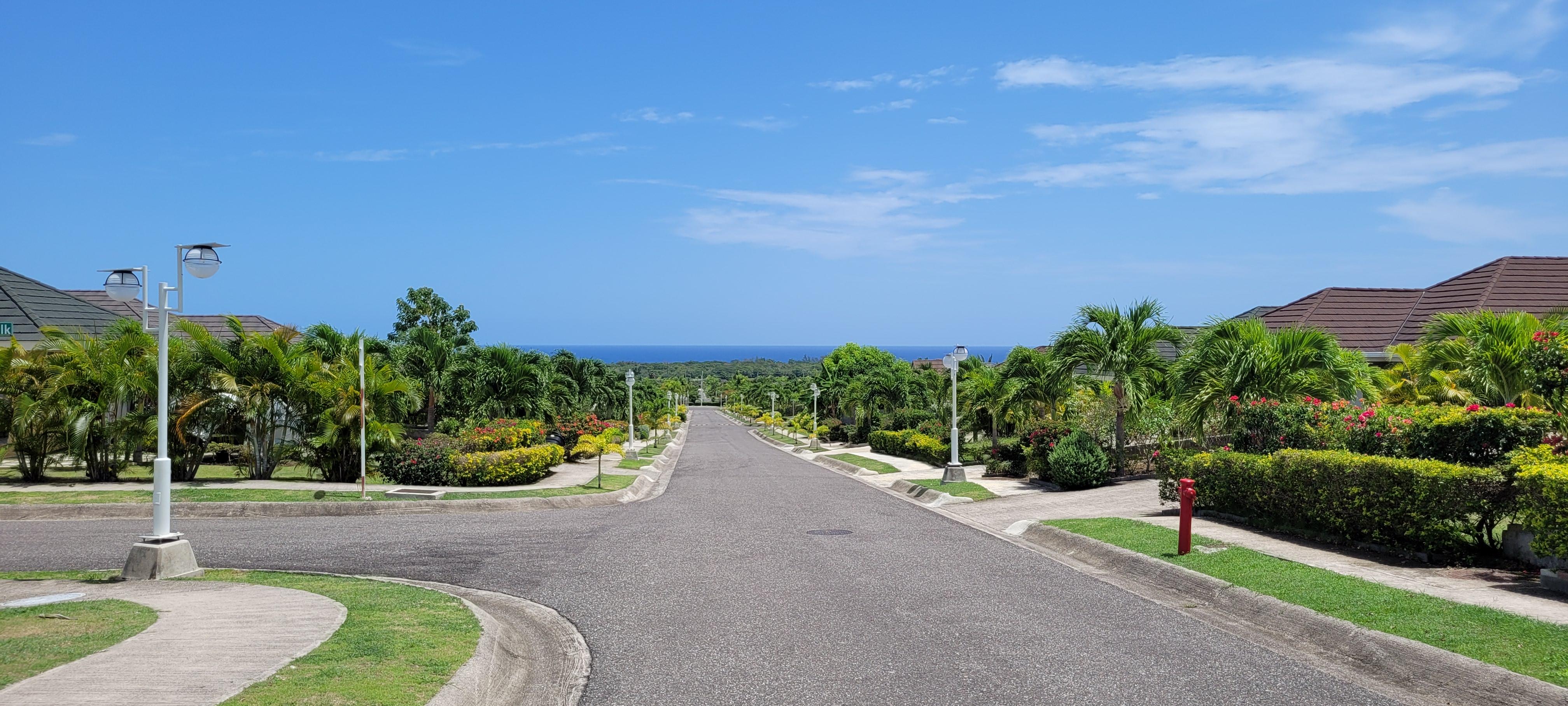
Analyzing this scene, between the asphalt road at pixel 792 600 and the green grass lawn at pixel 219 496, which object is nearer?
the asphalt road at pixel 792 600

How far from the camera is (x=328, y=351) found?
24.8 m

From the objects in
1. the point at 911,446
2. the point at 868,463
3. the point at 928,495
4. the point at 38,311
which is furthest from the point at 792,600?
the point at 38,311

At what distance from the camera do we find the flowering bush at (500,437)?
24078mm

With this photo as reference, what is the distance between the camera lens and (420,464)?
21.9m

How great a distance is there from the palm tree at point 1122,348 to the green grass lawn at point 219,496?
11.6m

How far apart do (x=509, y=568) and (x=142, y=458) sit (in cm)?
1851

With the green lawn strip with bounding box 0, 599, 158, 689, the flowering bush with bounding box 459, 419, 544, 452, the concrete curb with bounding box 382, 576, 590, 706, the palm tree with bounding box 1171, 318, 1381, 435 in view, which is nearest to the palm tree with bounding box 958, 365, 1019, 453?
the palm tree with bounding box 1171, 318, 1381, 435

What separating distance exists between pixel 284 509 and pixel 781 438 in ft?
170

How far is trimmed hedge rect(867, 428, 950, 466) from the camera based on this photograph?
34.6 metres

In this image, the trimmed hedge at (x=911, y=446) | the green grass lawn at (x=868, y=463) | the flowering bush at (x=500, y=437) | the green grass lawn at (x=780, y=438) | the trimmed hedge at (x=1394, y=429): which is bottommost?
the green grass lawn at (x=780, y=438)

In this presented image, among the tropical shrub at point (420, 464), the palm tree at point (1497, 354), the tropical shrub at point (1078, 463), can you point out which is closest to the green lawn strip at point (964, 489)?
the tropical shrub at point (1078, 463)

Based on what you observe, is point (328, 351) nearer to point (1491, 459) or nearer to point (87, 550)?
point (87, 550)

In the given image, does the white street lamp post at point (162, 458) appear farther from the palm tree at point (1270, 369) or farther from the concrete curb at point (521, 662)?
the palm tree at point (1270, 369)

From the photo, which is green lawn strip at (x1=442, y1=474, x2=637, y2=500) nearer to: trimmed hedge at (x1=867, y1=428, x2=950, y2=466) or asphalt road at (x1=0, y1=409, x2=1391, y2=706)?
asphalt road at (x1=0, y1=409, x2=1391, y2=706)
